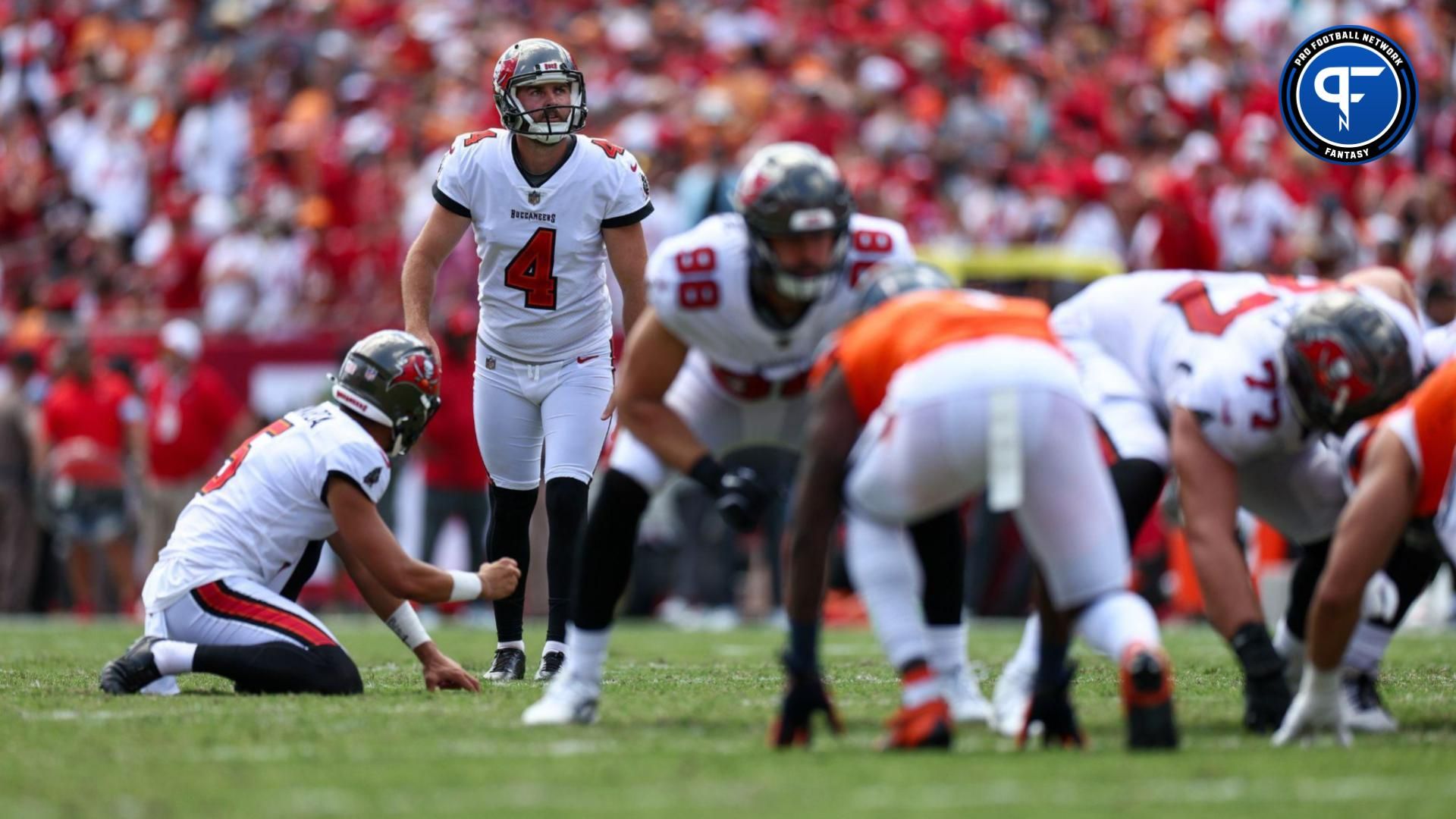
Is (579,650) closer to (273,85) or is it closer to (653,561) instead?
(653,561)

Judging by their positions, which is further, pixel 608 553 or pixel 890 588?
pixel 608 553

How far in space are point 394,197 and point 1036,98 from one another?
18.2 feet

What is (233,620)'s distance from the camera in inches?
262

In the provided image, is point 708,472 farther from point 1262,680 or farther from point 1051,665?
point 1262,680

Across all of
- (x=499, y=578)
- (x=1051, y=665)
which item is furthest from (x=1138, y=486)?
(x=499, y=578)

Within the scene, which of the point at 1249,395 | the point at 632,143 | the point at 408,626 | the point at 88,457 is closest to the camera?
the point at 1249,395

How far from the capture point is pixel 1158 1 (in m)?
19.5

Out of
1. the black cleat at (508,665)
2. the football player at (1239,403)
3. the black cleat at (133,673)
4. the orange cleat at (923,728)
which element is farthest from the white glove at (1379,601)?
the black cleat at (133,673)

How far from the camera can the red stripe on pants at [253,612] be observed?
21.9 ft

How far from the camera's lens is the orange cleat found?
4.99 metres

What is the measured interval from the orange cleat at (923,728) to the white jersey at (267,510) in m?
2.26

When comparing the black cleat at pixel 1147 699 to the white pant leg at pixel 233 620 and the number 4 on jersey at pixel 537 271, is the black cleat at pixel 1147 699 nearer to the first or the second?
the white pant leg at pixel 233 620

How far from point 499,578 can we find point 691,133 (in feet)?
34.1

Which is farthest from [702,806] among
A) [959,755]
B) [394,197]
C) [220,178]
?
[220,178]
